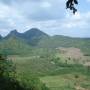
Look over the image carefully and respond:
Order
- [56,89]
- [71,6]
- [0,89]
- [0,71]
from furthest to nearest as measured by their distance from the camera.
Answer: [56,89]
[0,71]
[0,89]
[71,6]

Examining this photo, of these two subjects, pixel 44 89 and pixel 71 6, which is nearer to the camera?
pixel 71 6

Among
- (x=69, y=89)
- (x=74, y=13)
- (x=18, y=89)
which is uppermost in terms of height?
(x=74, y=13)

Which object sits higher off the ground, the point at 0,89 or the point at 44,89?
the point at 0,89

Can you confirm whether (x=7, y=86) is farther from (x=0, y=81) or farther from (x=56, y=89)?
(x=56, y=89)

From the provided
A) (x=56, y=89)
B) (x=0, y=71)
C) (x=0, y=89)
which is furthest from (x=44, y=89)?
(x=0, y=89)

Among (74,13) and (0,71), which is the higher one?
(74,13)

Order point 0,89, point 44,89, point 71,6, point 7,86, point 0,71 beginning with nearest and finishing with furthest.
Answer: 1. point 71,6
2. point 0,89
3. point 7,86
4. point 0,71
5. point 44,89

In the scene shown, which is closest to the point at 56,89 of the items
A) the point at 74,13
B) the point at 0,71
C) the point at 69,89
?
the point at 69,89

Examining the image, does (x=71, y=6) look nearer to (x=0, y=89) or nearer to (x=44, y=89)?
(x=0, y=89)

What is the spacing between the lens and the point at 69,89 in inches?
7682

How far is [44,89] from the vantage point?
12412 centimetres

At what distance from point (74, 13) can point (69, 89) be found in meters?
172

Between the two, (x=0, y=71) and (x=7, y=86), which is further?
(x=0, y=71)

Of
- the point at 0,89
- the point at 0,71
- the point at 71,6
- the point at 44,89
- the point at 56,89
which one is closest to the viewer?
the point at 71,6
